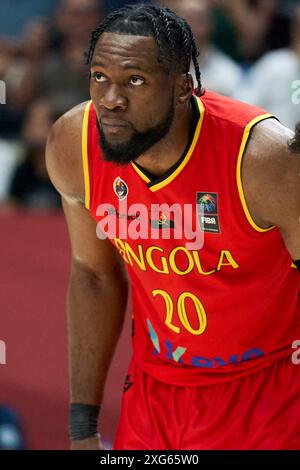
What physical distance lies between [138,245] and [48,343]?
1.89m

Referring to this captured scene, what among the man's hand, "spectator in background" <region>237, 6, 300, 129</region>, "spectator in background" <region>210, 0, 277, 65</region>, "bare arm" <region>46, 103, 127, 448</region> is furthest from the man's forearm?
"spectator in background" <region>210, 0, 277, 65</region>

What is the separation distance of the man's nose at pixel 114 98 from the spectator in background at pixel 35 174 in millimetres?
2819

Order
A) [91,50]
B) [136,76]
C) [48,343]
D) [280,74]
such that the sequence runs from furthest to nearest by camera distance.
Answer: [280,74] → [48,343] → [91,50] → [136,76]

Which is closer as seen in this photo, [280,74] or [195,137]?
[195,137]

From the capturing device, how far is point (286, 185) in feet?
9.01

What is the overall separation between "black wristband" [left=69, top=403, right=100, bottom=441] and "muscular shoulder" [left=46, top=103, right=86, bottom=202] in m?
0.69

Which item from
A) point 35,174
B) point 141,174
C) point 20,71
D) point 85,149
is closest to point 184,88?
point 141,174

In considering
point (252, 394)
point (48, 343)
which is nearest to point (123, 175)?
point (252, 394)

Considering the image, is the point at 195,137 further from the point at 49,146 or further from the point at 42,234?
the point at 42,234

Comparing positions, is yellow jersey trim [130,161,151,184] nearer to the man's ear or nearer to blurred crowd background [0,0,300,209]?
the man's ear

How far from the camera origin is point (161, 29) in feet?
9.10

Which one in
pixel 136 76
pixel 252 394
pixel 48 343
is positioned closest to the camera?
pixel 136 76

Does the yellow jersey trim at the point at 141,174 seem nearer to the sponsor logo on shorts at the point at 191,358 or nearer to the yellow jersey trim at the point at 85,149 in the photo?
the yellow jersey trim at the point at 85,149

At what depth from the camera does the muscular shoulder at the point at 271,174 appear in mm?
2742
